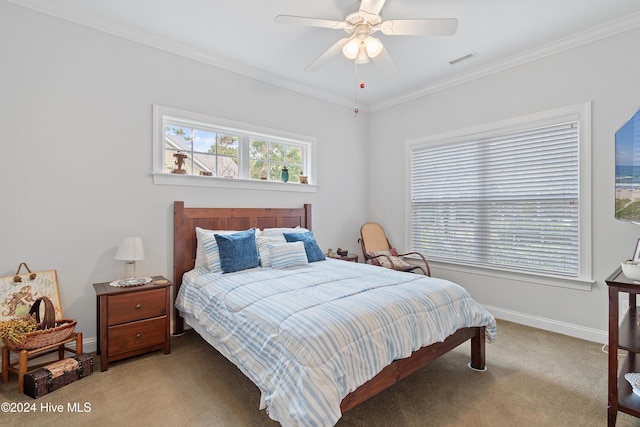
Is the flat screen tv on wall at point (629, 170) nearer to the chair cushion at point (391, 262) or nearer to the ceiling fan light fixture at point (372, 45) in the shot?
the ceiling fan light fixture at point (372, 45)

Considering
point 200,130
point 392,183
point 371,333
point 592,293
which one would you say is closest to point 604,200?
point 592,293

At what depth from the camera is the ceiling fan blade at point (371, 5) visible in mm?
2088

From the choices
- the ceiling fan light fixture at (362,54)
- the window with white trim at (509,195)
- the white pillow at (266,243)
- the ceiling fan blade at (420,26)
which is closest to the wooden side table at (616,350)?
the window with white trim at (509,195)

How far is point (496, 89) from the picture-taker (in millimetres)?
3639

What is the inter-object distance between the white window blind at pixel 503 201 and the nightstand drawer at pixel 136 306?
130 inches

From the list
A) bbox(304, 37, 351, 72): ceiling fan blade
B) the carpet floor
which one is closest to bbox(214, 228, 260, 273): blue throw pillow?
the carpet floor

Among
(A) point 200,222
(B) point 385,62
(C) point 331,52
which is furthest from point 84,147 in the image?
(B) point 385,62

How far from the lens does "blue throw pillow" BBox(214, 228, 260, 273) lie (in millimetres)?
2883

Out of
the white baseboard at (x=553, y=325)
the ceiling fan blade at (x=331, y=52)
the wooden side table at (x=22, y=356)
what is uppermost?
the ceiling fan blade at (x=331, y=52)

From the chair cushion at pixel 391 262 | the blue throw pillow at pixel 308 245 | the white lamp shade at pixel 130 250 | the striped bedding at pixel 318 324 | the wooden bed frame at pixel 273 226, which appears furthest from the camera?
the chair cushion at pixel 391 262

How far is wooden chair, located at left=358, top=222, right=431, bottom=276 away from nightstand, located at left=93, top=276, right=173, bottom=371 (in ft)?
8.39

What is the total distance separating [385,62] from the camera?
270 cm

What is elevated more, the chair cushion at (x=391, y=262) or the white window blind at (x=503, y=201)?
the white window blind at (x=503, y=201)

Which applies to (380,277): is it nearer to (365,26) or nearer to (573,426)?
(573,426)
